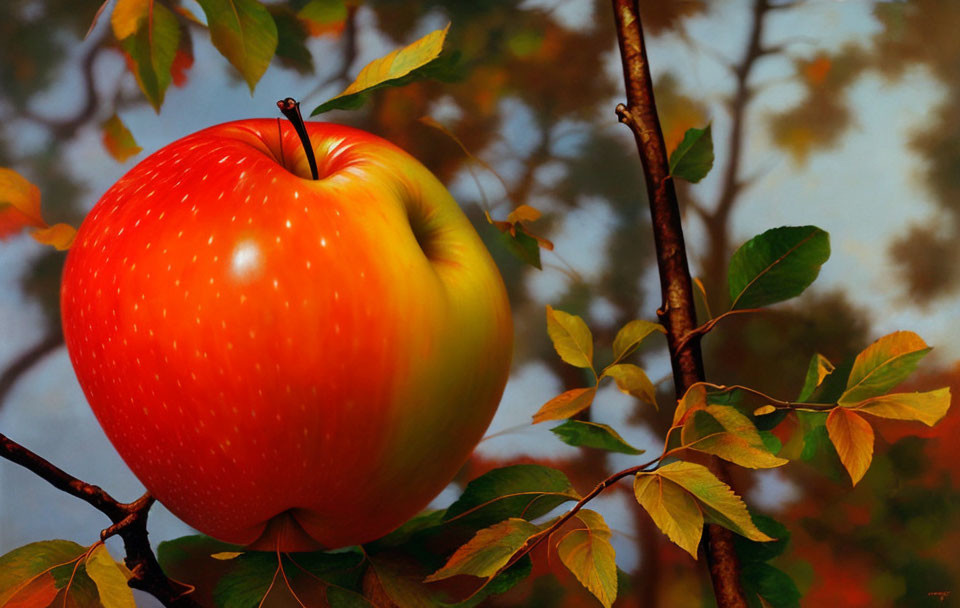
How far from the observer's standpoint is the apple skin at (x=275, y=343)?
0.34 m

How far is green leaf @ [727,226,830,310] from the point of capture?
0.42 m

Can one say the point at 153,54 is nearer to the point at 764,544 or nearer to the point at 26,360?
the point at 26,360

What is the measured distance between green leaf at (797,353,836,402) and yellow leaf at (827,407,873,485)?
3 centimetres

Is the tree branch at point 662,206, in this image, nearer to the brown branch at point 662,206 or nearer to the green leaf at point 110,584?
the brown branch at point 662,206

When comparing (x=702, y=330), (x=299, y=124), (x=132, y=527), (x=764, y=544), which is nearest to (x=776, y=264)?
(x=702, y=330)

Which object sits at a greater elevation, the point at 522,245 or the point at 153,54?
the point at 153,54

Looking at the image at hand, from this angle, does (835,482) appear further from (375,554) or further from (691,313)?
(375,554)

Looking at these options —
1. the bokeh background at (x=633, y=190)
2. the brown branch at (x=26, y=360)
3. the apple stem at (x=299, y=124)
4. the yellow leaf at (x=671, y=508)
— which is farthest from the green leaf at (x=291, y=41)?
the yellow leaf at (x=671, y=508)

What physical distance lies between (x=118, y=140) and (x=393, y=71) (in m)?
0.19

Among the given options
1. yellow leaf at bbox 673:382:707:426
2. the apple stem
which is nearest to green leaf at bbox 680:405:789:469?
yellow leaf at bbox 673:382:707:426

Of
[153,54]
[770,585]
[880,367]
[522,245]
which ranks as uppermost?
[153,54]

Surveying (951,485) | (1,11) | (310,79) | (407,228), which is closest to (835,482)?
(951,485)

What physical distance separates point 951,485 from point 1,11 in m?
0.64

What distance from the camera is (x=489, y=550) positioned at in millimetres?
389
